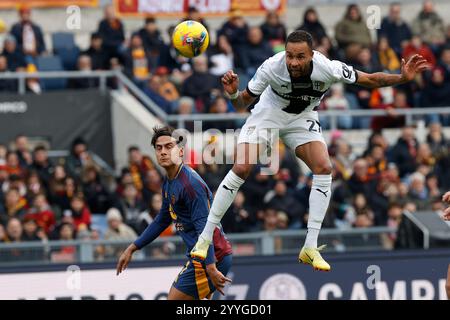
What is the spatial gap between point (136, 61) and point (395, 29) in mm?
4734

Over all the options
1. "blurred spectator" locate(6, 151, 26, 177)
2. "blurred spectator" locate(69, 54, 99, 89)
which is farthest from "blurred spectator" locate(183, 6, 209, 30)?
"blurred spectator" locate(6, 151, 26, 177)

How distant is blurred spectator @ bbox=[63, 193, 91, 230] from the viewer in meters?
18.1

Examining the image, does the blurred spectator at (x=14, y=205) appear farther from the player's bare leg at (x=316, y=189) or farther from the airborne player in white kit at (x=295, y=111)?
the player's bare leg at (x=316, y=189)

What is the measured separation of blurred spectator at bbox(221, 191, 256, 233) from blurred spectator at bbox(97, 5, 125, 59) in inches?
178

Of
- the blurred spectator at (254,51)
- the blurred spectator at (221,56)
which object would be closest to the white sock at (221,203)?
the blurred spectator at (221,56)

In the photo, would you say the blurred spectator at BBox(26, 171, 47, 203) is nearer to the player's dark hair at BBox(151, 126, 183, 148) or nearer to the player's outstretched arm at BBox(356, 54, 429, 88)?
the player's dark hair at BBox(151, 126, 183, 148)

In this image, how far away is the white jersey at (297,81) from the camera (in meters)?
Answer: 11.8

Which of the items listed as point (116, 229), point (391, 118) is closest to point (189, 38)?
point (116, 229)

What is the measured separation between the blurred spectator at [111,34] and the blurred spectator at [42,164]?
3122 mm
